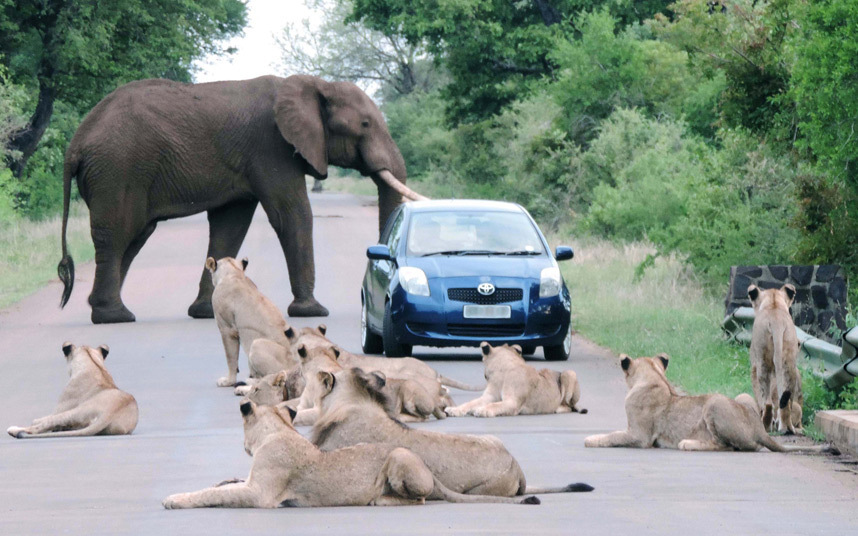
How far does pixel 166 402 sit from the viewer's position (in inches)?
545

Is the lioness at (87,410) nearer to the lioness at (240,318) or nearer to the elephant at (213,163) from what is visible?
the lioness at (240,318)

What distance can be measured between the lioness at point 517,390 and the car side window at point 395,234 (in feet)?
16.7

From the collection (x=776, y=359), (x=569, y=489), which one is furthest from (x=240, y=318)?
(x=569, y=489)

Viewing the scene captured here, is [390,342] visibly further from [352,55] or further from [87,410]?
[352,55]

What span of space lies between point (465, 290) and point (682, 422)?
6313 millimetres

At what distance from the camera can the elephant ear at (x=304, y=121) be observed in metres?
23.2

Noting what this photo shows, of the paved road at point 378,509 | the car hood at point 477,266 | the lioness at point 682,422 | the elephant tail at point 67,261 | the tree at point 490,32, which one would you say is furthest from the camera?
the tree at point 490,32

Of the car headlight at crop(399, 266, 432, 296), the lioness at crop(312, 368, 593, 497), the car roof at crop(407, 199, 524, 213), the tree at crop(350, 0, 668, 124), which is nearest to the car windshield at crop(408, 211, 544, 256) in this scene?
the car roof at crop(407, 199, 524, 213)

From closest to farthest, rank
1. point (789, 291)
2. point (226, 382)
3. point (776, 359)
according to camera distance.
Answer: point (776, 359) < point (789, 291) < point (226, 382)

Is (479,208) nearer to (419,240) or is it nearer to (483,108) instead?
(419,240)

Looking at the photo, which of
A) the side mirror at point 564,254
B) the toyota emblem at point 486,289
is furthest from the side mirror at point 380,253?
the side mirror at point 564,254

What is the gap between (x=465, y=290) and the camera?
16.9 m

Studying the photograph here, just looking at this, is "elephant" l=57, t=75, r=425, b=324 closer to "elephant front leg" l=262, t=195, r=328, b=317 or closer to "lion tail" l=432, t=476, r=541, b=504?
"elephant front leg" l=262, t=195, r=328, b=317

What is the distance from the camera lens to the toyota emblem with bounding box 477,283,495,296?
1686cm
